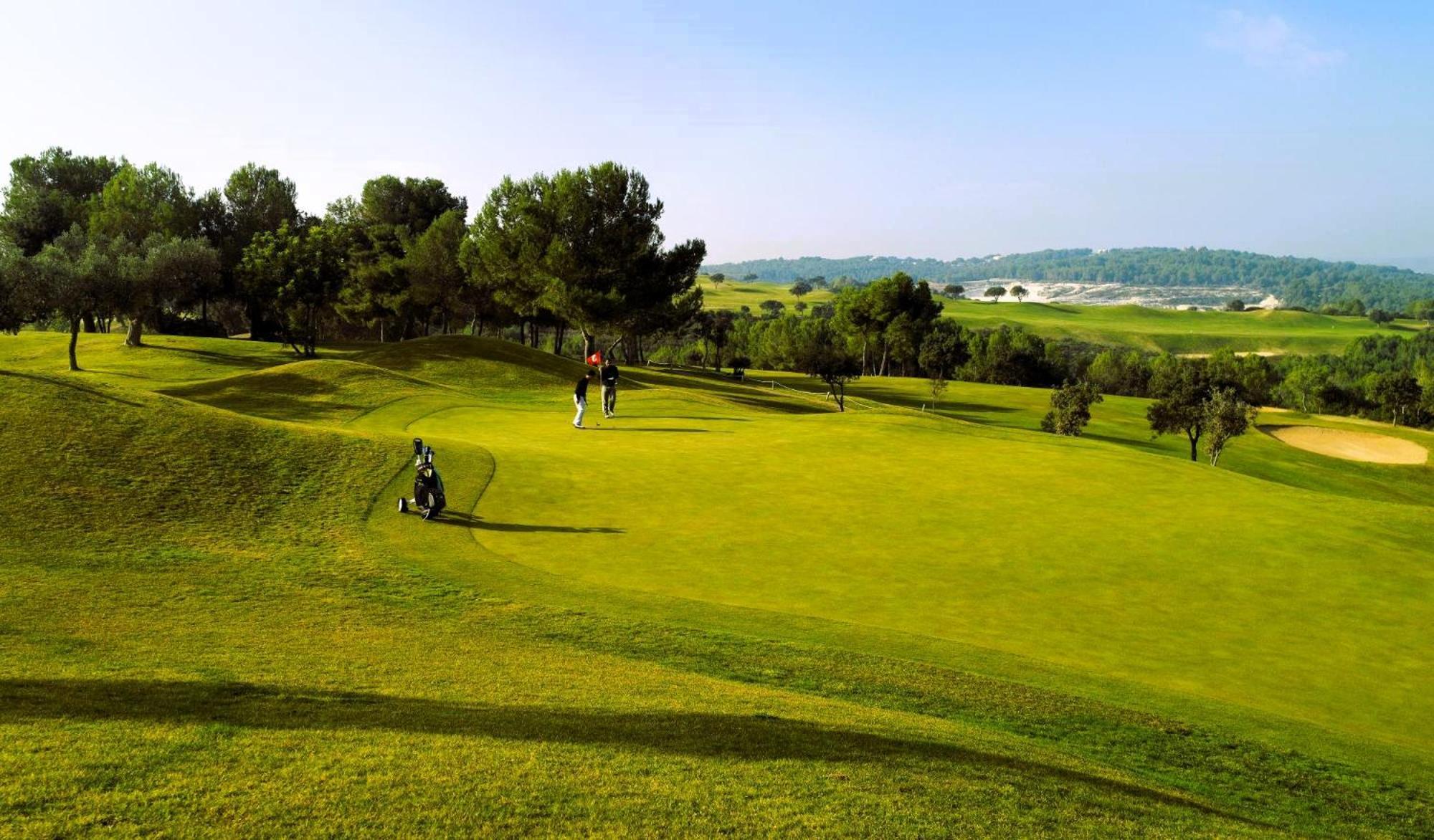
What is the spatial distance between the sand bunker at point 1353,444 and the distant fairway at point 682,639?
230ft

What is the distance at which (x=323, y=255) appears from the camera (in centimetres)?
7062

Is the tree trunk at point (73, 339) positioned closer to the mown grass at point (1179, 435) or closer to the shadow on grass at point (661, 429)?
the shadow on grass at point (661, 429)

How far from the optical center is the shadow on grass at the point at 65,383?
22688 millimetres

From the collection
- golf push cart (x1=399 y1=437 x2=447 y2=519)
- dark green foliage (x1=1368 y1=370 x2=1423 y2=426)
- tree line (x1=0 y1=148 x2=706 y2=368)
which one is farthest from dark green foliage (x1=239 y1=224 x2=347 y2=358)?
dark green foliage (x1=1368 y1=370 x2=1423 y2=426)

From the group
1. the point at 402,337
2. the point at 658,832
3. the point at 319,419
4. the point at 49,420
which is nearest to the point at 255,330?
the point at 402,337

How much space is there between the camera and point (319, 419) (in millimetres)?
39156

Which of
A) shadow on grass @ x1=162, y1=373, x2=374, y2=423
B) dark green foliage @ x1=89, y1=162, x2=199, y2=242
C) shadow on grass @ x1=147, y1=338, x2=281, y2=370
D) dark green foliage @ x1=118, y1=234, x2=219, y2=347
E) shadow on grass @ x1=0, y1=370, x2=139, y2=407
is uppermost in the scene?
dark green foliage @ x1=89, y1=162, x2=199, y2=242

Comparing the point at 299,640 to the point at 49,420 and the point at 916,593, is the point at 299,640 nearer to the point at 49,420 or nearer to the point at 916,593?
the point at 916,593

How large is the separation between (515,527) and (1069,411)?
64.1 meters

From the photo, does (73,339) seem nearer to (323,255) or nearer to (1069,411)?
(323,255)

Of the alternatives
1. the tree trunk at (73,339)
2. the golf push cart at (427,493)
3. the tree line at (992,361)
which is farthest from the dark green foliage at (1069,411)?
the tree trunk at (73,339)

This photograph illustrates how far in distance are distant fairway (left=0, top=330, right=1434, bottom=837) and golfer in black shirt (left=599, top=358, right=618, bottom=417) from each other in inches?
317

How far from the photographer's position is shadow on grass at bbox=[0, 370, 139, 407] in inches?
893

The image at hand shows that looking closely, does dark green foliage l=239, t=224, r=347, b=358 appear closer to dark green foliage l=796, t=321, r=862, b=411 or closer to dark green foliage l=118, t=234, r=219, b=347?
dark green foliage l=118, t=234, r=219, b=347
